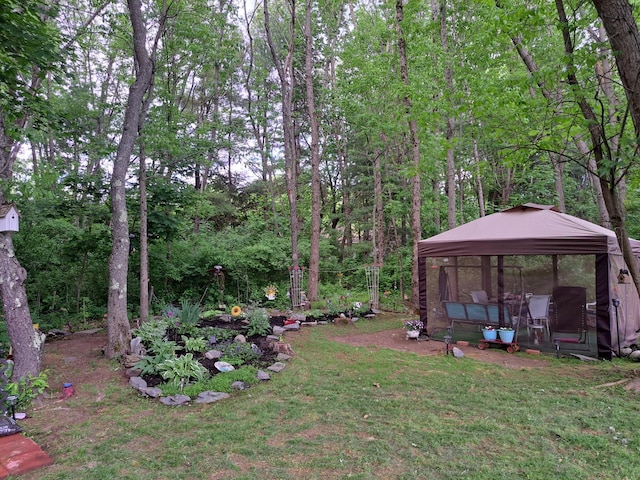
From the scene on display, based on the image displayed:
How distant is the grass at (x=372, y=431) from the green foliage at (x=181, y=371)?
377mm

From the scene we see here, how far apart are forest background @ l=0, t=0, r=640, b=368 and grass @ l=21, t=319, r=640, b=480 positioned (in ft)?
6.02

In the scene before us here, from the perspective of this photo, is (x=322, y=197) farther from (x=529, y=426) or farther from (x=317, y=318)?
(x=529, y=426)

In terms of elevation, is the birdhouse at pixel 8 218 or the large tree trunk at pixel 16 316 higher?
the birdhouse at pixel 8 218

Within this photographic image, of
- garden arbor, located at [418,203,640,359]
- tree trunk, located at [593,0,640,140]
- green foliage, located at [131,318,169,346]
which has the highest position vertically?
tree trunk, located at [593,0,640,140]

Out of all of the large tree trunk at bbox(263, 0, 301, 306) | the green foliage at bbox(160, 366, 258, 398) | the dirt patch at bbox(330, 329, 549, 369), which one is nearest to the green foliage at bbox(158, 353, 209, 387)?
the green foliage at bbox(160, 366, 258, 398)

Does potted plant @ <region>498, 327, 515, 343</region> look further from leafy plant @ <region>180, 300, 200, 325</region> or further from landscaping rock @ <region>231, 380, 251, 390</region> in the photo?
leafy plant @ <region>180, 300, 200, 325</region>

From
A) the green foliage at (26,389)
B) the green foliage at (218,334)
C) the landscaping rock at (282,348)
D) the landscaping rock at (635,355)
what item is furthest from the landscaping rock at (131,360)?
the landscaping rock at (635,355)

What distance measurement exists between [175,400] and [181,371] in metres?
0.46

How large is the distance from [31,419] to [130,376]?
101 centimetres

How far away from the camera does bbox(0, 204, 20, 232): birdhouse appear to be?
11.2 feet

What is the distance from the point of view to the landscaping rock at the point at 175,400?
3.41 m

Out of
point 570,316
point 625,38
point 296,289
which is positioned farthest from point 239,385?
point 570,316

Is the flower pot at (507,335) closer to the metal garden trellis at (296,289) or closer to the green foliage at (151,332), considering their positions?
the metal garden trellis at (296,289)

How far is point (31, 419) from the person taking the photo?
3098 mm
